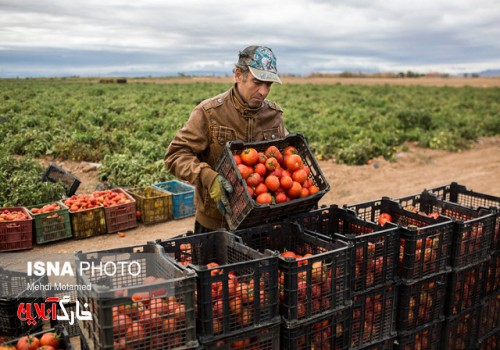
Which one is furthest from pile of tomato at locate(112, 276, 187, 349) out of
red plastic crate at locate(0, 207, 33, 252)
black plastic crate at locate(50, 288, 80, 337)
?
red plastic crate at locate(0, 207, 33, 252)

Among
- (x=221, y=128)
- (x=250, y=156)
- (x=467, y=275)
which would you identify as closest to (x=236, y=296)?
(x=250, y=156)

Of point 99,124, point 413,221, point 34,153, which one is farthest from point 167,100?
point 413,221

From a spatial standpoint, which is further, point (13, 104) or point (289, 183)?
point (13, 104)

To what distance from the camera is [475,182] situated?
12.7 metres

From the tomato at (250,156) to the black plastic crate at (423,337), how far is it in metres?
1.92

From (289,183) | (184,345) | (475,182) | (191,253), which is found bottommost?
(475,182)

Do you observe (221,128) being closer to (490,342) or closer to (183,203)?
(490,342)

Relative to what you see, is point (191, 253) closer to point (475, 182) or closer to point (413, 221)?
point (413, 221)

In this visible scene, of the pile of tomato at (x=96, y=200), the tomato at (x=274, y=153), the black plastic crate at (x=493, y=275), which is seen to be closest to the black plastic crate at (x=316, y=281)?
the tomato at (x=274, y=153)

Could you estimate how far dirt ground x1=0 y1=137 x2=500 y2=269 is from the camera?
8.30 m

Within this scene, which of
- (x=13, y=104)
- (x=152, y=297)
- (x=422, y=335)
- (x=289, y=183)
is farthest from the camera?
(x=13, y=104)

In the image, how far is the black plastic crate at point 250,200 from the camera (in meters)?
3.65

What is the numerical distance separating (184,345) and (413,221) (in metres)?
2.71

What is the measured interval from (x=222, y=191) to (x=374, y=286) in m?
1.45
